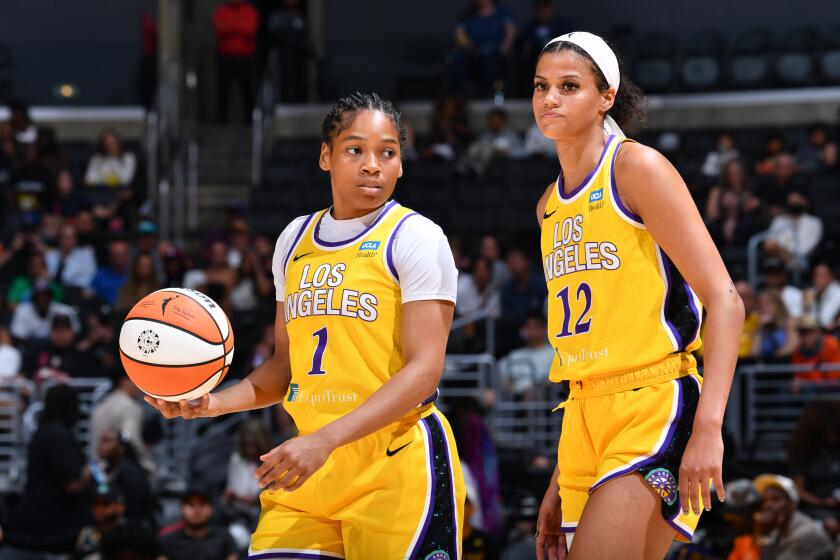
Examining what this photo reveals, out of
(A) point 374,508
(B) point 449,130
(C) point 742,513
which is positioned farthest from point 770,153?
(A) point 374,508

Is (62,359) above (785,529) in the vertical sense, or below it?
above

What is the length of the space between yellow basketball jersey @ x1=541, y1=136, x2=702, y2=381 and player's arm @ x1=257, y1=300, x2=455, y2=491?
372mm

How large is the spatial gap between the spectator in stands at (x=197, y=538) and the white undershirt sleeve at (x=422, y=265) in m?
5.38

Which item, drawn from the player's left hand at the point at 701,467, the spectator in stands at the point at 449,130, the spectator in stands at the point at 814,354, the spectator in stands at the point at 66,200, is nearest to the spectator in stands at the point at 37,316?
the spectator in stands at the point at 66,200

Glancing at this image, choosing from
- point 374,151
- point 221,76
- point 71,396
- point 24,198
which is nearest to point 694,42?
point 221,76

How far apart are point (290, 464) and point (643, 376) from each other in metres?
1.04

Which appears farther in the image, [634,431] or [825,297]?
[825,297]

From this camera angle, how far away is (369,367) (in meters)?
4.00

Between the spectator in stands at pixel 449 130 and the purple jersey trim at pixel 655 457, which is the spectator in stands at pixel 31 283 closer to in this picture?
the spectator in stands at pixel 449 130

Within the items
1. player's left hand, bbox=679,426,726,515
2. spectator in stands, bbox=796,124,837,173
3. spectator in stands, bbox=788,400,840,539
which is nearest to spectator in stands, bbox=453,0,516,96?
spectator in stands, bbox=796,124,837,173

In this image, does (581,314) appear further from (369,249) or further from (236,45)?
(236,45)

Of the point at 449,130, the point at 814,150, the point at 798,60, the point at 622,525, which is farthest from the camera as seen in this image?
the point at 798,60

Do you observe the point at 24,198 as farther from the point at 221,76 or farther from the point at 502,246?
the point at 502,246

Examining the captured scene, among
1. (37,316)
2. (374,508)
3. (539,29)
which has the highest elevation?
(539,29)
